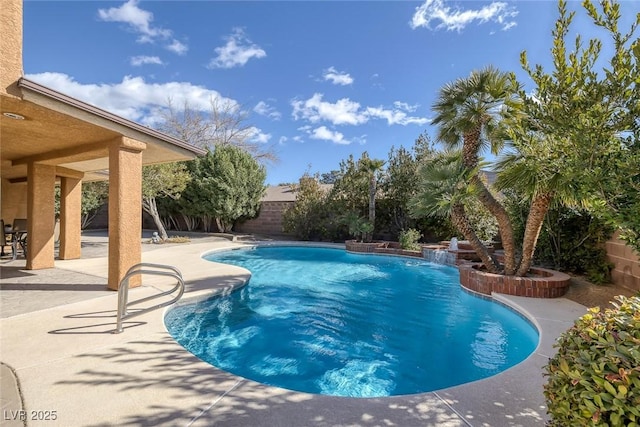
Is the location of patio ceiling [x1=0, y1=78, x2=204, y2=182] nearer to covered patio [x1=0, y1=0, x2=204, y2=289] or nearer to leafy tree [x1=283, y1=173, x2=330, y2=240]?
covered patio [x1=0, y1=0, x2=204, y2=289]

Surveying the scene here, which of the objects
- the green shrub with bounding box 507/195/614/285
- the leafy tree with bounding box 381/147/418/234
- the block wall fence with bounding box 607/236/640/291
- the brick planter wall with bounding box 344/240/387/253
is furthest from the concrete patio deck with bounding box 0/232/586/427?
the leafy tree with bounding box 381/147/418/234

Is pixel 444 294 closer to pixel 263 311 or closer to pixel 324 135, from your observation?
pixel 263 311

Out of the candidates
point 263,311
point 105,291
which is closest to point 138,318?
point 105,291

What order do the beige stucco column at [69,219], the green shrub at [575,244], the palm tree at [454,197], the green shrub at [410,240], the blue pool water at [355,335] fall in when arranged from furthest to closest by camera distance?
1. the green shrub at [410,240]
2. the beige stucco column at [69,219]
3. the palm tree at [454,197]
4. the green shrub at [575,244]
5. the blue pool water at [355,335]

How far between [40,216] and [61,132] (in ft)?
15.6

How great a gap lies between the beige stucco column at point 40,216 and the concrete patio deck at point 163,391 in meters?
5.20

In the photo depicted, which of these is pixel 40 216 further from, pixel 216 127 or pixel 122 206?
pixel 216 127

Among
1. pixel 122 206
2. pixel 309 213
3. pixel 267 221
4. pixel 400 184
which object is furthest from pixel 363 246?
pixel 122 206

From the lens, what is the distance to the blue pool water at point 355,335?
4891 millimetres

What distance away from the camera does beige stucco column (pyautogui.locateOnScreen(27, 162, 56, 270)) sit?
960 cm

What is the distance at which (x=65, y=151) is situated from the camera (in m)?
8.52

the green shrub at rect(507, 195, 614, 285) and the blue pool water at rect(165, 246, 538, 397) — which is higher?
the green shrub at rect(507, 195, 614, 285)

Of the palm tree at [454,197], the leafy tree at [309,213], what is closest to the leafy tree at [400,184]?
the leafy tree at [309,213]

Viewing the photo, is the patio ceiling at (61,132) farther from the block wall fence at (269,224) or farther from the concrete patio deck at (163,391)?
the block wall fence at (269,224)
